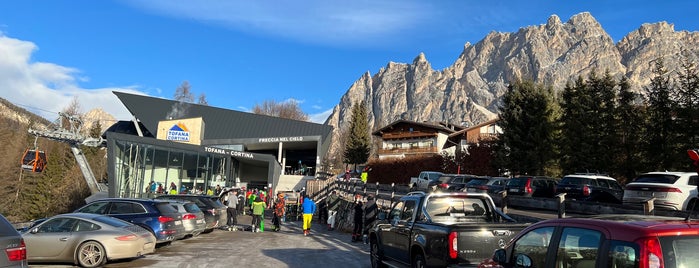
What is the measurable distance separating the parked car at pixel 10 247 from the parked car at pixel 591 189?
1844cm

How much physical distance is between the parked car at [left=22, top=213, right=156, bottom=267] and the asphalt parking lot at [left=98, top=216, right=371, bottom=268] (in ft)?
1.51

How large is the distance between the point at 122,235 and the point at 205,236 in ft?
26.5

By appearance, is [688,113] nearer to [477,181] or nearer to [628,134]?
[628,134]

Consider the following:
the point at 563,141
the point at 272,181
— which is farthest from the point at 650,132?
the point at 272,181

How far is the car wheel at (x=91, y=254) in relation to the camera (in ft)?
36.4

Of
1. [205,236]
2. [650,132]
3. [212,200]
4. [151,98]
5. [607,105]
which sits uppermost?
[151,98]

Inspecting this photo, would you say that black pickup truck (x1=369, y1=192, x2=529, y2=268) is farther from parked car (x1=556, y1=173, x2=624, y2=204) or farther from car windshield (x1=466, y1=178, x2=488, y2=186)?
car windshield (x1=466, y1=178, x2=488, y2=186)

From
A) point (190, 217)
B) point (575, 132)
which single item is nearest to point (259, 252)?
point (190, 217)

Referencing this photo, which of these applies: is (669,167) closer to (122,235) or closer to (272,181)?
(122,235)

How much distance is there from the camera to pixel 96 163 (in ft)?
242

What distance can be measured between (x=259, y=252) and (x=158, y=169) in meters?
30.6

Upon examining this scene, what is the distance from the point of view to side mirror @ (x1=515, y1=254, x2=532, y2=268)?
489 centimetres

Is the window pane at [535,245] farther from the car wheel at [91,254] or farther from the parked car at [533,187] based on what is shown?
the parked car at [533,187]

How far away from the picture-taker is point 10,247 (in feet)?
21.8
